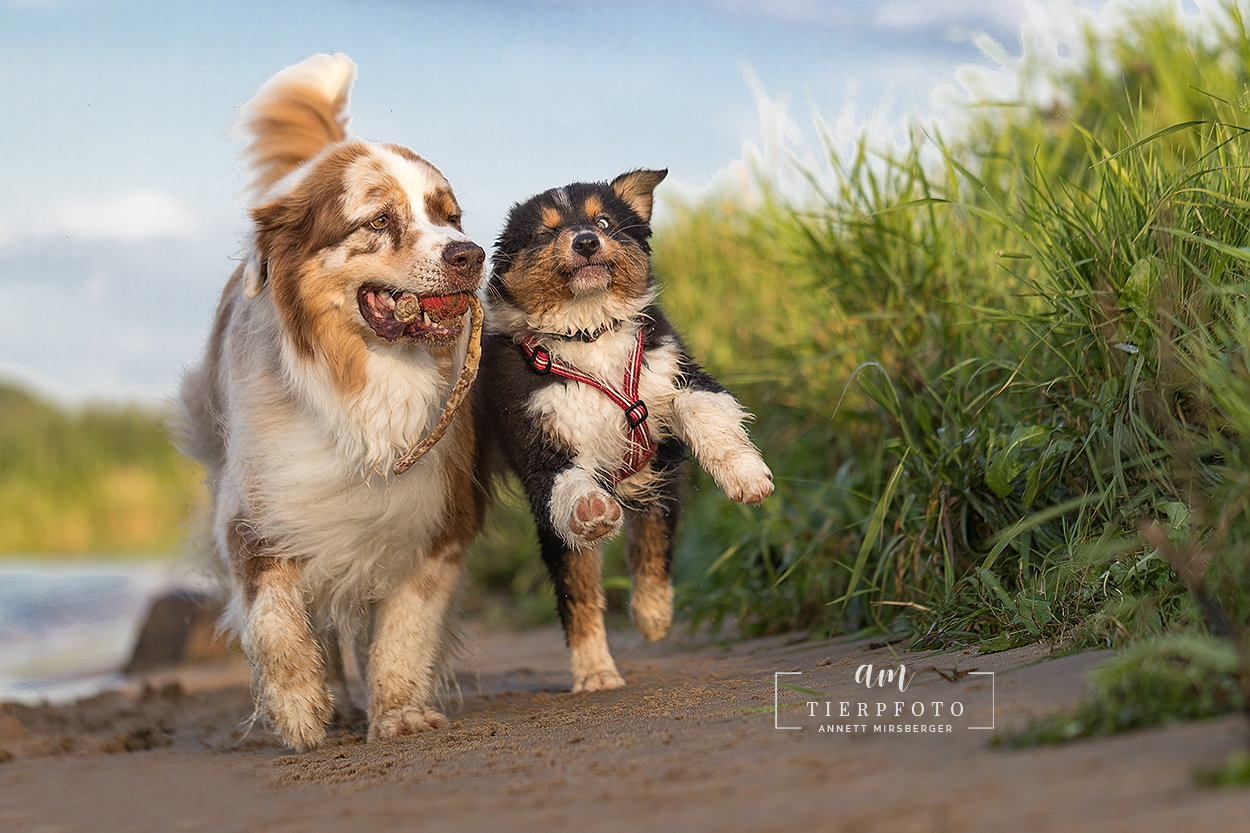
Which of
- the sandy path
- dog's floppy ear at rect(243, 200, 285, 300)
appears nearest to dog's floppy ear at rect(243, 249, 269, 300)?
dog's floppy ear at rect(243, 200, 285, 300)

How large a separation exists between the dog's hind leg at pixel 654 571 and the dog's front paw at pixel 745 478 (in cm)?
73

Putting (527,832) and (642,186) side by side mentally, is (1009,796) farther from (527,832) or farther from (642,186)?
(642,186)

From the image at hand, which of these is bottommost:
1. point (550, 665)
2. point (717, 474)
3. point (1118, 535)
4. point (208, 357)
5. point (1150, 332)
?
point (550, 665)

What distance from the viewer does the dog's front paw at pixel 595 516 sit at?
319 centimetres

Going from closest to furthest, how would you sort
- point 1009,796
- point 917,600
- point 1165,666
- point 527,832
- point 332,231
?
point 1009,796 < point 527,832 < point 1165,666 < point 332,231 < point 917,600

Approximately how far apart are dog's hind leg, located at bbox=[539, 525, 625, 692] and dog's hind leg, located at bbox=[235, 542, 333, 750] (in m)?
0.92

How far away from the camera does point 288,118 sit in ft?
16.2

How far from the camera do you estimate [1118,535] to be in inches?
128

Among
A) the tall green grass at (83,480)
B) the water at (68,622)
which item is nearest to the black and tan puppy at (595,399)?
the water at (68,622)

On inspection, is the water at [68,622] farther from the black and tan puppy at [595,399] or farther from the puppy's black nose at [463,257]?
the puppy's black nose at [463,257]

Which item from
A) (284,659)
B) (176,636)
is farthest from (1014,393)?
(176,636)

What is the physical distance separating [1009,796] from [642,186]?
3.02m

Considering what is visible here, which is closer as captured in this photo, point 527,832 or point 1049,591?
point 527,832

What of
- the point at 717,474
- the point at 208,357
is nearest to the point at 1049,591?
the point at 717,474
